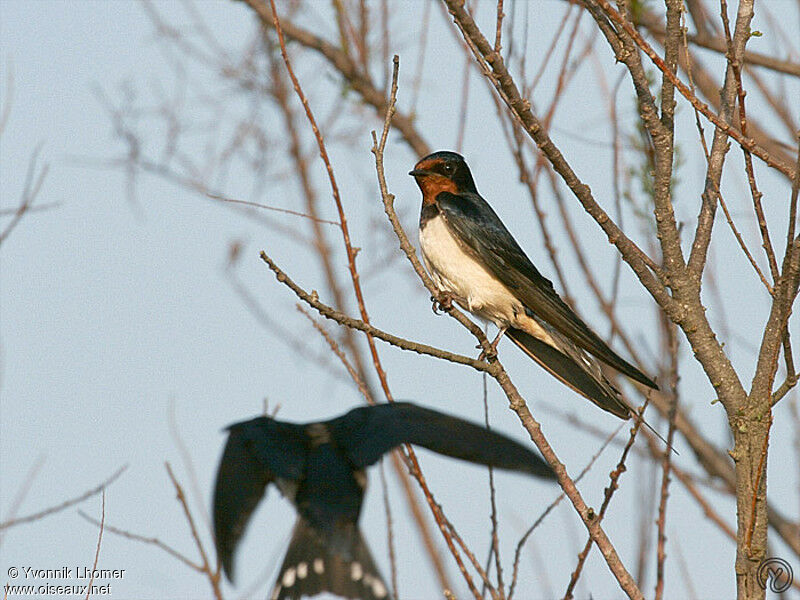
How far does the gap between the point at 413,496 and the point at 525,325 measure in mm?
900

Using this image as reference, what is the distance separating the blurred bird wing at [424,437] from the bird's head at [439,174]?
2.17 metres

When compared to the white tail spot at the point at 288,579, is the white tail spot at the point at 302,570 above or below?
above

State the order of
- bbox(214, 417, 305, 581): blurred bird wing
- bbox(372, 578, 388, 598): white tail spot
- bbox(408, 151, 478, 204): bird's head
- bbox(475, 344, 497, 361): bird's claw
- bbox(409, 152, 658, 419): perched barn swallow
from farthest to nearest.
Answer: bbox(408, 151, 478, 204): bird's head
bbox(409, 152, 658, 419): perched barn swallow
bbox(475, 344, 497, 361): bird's claw
bbox(214, 417, 305, 581): blurred bird wing
bbox(372, 578, 388, 598): white tail spot

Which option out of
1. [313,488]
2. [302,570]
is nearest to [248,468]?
[313,488]

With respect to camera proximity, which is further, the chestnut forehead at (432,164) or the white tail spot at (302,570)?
the chestnut forehead at (432,164)

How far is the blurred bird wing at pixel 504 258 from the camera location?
441 centimetres

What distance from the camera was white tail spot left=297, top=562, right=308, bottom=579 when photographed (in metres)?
3.03

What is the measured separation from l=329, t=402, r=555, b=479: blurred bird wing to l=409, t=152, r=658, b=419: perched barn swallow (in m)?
1.47

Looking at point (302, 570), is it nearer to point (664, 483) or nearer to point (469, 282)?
point (664, 483)

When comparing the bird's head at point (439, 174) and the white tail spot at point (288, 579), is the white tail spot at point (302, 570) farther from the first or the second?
the bird's head at point (439, 174)

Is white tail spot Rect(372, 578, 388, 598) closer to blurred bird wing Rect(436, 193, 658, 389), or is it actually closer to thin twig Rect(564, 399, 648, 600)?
thin twig Rect(564, 399, 648, 600)

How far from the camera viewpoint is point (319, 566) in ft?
9.98

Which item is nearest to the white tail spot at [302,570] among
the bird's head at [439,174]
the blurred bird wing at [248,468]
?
the blurred bird wing at [248,468]

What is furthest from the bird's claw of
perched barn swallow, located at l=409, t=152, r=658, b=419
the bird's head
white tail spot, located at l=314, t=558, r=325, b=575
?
the bird's head
